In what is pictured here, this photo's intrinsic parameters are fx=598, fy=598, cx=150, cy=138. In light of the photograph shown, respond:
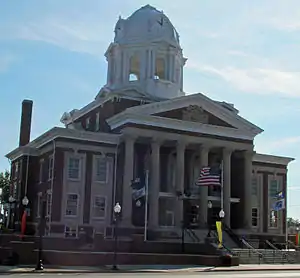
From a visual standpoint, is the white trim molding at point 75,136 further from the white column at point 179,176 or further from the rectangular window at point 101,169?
the white column at point 179,176

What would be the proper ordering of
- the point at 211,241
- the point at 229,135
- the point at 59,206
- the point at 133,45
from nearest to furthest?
the point at 211,241, the point at 59,206, the point at 229,135, the point at 133,45

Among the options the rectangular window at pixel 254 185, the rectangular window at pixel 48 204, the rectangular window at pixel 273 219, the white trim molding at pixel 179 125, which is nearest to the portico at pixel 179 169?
the white trim molding at pixel 179 125

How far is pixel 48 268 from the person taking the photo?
115 feet

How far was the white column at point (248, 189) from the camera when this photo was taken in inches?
2347

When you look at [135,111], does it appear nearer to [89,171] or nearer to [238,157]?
[89,171]

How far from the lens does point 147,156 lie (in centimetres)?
5916

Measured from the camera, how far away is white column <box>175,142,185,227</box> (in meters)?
55.8

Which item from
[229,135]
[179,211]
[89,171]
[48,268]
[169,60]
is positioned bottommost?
[48,268]

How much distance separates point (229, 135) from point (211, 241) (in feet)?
45.0

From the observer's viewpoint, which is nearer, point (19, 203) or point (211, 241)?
point (211, 241)

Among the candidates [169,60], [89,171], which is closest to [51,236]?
[89,171]

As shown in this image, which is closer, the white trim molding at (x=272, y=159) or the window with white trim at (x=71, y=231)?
the window with white trim at (x=71, y=231)

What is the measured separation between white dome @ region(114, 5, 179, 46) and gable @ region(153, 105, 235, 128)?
10650 mm

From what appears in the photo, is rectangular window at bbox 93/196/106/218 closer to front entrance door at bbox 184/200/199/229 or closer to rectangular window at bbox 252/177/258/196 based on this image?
front entrance door at bbox 184/200/199/229
